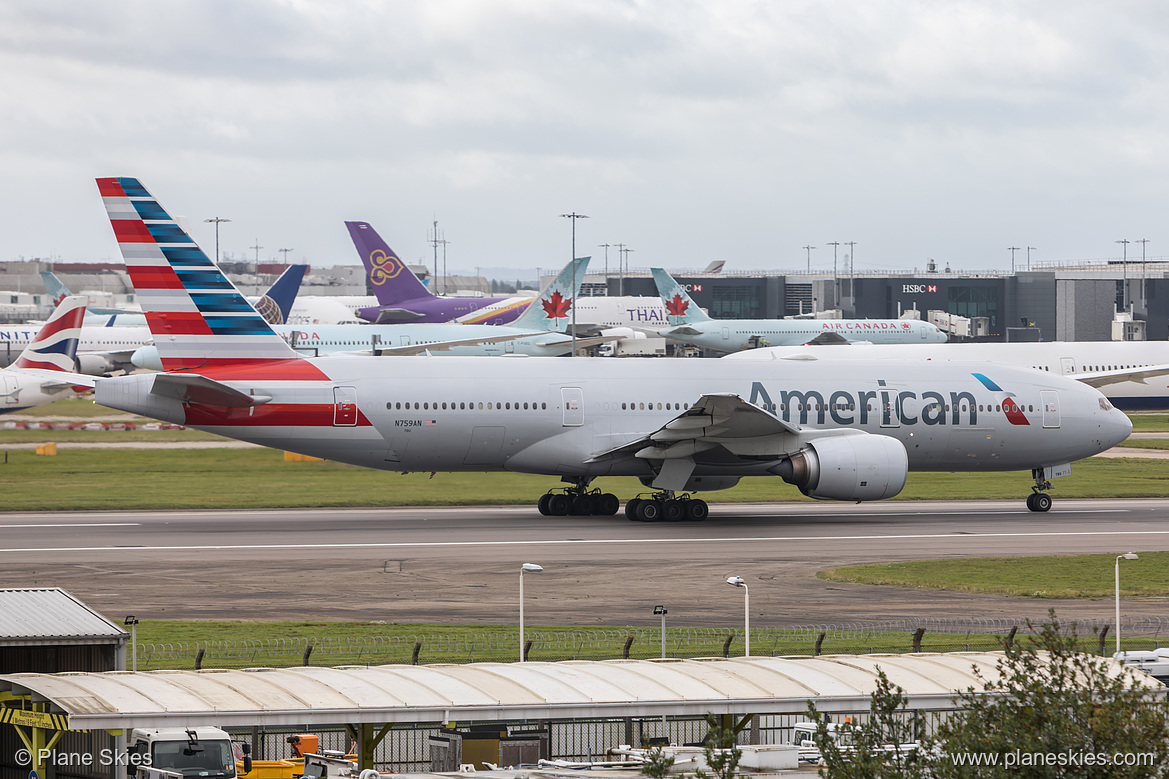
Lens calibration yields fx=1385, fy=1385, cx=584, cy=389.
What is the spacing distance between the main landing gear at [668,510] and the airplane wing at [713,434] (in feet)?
4.56

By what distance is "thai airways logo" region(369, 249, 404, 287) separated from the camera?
99.3 m

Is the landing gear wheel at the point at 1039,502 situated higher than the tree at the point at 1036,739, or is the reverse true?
the tree at the point at 1036,739

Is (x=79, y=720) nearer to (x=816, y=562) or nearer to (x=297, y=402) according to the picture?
(x=816, y=562)

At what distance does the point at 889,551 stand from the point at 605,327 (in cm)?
9105

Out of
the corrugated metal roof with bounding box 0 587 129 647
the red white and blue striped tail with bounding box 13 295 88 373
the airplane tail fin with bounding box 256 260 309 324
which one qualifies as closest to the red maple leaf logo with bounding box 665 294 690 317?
the airplane tail fin with bounding box 256 260 309 324

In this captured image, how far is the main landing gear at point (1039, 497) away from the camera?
1545 inches

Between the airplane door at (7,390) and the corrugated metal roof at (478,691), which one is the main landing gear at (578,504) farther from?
the airplane door at (7,390)

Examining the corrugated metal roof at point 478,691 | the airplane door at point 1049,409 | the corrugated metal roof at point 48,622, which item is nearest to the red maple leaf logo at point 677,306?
the airplane door at point 1049,409

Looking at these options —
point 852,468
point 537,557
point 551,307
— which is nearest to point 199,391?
point 537,557

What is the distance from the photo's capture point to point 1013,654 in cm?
1153

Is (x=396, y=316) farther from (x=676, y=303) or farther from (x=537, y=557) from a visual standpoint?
(x=537, y=557)

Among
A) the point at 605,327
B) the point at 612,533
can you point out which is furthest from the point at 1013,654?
the point at 605,327

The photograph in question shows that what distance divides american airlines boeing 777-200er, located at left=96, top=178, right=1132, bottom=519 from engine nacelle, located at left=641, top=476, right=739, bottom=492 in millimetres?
63

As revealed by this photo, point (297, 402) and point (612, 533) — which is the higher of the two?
point (297, 402)
